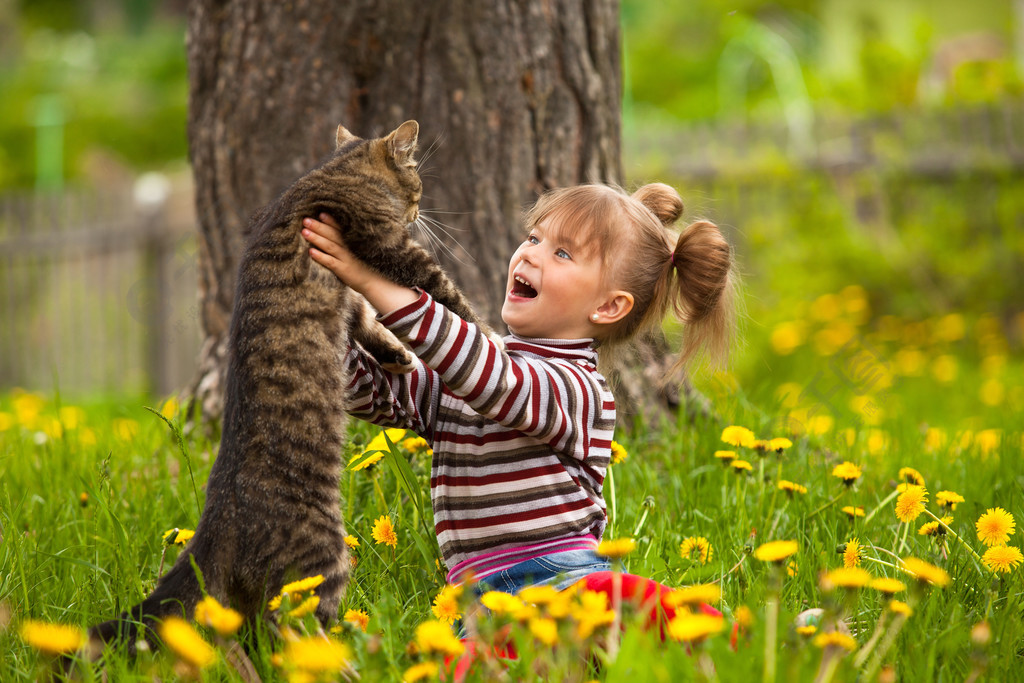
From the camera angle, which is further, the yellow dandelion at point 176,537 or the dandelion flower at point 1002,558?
the yellow dandelion at point 176,537

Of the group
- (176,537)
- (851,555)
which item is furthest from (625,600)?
(176,537)

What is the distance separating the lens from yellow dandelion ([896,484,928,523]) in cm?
206

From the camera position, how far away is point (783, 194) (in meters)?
7.14

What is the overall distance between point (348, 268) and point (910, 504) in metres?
1.41

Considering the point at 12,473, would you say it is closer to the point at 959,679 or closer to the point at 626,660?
the point at 626,660

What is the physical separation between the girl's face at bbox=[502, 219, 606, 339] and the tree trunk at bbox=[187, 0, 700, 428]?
0.89 meters

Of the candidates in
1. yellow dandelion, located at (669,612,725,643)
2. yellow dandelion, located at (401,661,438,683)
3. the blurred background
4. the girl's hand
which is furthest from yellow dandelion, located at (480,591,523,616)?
the blurred background

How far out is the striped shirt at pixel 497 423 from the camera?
185 cm

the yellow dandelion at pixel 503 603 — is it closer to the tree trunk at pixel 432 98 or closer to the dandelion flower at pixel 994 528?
the dandelion flower at pixel 994 528

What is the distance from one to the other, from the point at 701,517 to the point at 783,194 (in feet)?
17.0

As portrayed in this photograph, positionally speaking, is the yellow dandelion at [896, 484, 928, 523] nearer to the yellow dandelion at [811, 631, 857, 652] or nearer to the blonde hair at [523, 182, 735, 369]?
the blonde hair at [523, 182, 735, 369]

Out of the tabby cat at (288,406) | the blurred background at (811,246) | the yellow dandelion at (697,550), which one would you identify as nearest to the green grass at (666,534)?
the yellow dandelion at (697,550)

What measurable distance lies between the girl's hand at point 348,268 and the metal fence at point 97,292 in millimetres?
4937

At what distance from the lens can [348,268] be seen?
1.94 m
